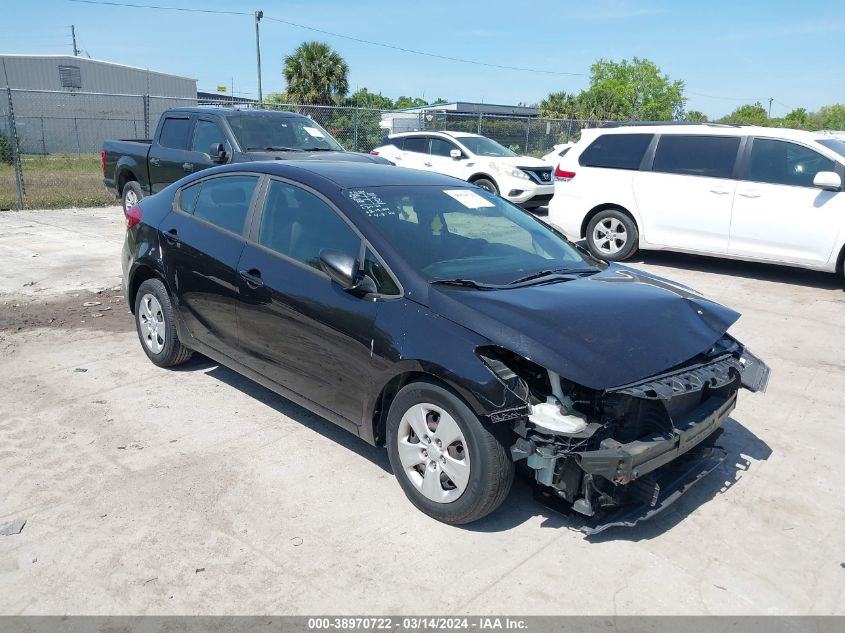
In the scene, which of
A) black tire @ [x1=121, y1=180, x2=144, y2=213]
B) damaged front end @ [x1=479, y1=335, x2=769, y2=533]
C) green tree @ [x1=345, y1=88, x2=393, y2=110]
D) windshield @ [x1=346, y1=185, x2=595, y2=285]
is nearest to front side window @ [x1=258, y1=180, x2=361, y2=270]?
windshield @ [x1=346, y1=185, x2=595, y2=285]

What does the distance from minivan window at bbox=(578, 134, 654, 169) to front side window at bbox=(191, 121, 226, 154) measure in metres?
5.24

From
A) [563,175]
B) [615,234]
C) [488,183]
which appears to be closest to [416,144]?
[488,183]

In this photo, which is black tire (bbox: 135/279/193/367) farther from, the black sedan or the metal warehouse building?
the metal warehouse building

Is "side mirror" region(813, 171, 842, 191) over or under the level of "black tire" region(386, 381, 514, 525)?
over

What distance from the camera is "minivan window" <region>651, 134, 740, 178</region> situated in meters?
9.01

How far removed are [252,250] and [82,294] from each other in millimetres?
4115

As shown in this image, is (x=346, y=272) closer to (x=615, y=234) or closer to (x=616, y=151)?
(x=615, y=234)

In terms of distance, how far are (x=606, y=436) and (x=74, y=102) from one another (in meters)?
43.7

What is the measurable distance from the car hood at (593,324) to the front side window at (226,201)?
5.70 feet

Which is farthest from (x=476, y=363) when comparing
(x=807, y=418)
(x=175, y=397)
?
(x=807, y=418)

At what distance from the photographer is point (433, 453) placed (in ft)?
11.3

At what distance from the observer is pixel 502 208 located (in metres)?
4.91

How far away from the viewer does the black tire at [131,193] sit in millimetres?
11625

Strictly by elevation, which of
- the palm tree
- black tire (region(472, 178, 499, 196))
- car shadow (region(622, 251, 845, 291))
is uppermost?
the palm tree
